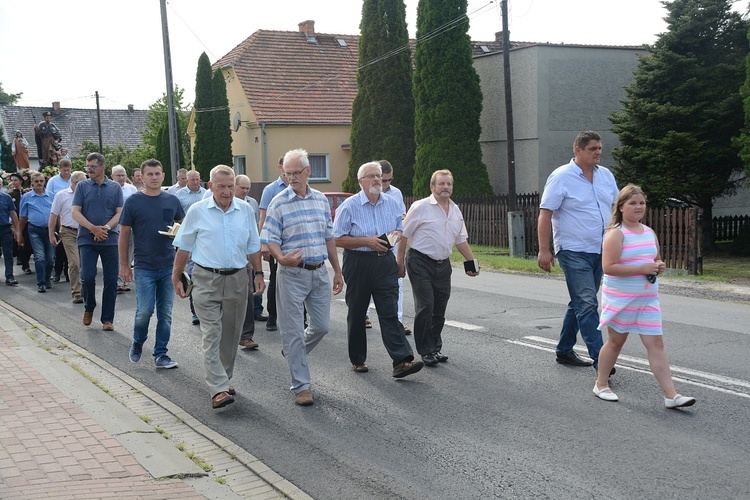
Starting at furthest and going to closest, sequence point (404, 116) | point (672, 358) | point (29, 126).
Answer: point (29, 126)
point (404, 116)
point (672, 358)

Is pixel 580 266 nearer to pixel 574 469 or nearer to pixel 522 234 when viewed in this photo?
pixel 574 469

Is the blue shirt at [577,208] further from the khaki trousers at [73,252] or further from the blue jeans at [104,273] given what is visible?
the khaki trousers at [73,252]

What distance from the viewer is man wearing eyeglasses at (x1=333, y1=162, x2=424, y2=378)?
7465 millimetres

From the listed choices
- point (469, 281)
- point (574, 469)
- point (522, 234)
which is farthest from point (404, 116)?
point (574, 469)

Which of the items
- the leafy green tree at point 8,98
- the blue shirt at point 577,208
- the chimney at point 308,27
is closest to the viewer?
the blue shirt at point 577,208

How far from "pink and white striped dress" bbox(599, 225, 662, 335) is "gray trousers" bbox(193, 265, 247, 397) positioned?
2.79 metres

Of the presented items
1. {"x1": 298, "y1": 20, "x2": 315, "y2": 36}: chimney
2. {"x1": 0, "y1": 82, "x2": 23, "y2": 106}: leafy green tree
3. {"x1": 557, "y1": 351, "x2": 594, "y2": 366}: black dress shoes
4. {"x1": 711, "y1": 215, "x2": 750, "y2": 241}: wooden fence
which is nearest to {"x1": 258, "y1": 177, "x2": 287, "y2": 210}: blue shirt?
{"x1": 557, "y1": 351, "x2": 594, "y2": 366}: black dress shoes

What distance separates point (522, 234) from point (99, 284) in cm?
1047

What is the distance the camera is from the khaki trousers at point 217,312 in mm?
6836

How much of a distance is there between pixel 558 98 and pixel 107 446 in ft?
78.6

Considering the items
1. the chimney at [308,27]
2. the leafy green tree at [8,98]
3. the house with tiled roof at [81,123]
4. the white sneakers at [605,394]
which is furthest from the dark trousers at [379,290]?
the leafy green tree at [8,98]

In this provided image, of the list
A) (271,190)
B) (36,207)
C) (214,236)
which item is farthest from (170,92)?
(214,236)

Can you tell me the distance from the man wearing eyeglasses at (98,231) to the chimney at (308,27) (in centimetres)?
3401

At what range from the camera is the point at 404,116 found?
33281 mm
